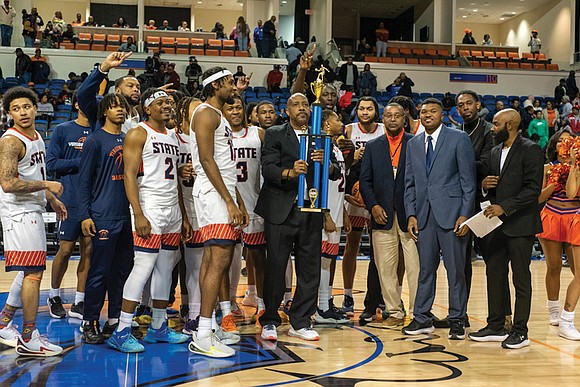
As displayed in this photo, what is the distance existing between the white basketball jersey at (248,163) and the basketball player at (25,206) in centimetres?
165

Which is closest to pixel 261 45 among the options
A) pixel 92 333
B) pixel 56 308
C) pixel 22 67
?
pixel 22 67

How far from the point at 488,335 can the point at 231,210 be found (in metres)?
2.37

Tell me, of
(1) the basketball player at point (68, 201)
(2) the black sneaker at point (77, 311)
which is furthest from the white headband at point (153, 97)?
(2) the black sneaker at point (77, 311)

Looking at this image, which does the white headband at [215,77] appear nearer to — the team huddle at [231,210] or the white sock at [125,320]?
the team huddle at [231,210]

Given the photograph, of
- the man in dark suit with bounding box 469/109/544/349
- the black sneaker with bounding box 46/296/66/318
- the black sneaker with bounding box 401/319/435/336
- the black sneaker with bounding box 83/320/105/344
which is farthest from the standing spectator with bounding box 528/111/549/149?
the black sneaker with bounding box 83/320/105/344

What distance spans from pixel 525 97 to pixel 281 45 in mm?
8091

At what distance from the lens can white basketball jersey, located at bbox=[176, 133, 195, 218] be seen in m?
6.03

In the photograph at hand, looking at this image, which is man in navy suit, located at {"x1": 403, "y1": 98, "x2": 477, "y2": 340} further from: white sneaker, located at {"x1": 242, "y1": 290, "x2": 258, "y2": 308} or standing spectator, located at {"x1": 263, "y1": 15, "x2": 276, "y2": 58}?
standing spectator, located at {"x1": 263, "y1": 15, "x2": 276, "y2": 58}

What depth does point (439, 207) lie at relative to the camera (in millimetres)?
5875

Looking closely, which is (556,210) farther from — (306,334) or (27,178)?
(27,178)

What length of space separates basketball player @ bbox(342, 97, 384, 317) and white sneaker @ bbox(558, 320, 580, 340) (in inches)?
75.2

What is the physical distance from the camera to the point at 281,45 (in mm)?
22938

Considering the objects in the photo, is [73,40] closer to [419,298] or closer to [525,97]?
[525,97]

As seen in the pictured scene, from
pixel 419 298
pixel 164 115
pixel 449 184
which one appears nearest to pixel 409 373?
pixel 419 298
